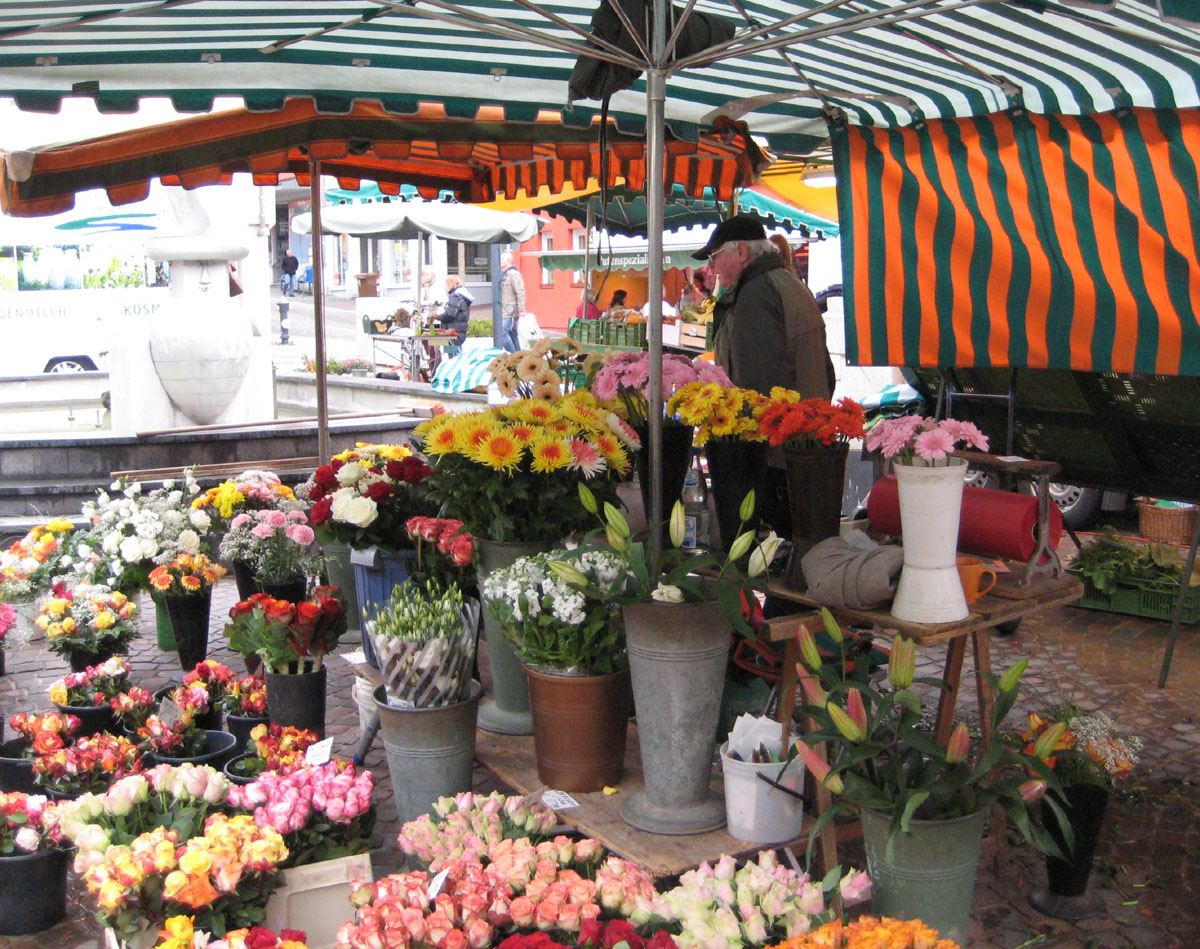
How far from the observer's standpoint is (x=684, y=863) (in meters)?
2.42

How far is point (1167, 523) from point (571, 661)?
5.46 meters

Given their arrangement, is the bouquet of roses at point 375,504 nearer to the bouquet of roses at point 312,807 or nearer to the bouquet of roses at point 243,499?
the bouquet of roses at point 312,807

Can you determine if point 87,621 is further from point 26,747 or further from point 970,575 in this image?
point 970,575

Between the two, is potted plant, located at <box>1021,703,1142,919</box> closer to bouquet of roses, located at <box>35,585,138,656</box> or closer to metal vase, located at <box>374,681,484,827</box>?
metal vase, located at <box>374,681,484,827</box>

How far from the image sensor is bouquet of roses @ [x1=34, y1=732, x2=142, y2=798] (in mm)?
3088

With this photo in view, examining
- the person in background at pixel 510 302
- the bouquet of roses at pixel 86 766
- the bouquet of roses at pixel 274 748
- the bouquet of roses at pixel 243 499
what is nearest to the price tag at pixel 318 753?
the bouquet of roses at pixel 274 748

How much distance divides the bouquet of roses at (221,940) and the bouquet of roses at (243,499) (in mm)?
2916

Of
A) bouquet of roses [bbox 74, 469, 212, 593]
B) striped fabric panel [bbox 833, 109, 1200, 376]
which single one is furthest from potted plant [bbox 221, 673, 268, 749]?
striped fabric panel [bbox 833, 109, 1200, 376]

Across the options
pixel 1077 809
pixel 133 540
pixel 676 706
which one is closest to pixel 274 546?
pixel 133 540

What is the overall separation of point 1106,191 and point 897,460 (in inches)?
84.1

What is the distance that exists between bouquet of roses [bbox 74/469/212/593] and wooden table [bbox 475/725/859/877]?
2.31 meters

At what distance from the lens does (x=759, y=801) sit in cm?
253

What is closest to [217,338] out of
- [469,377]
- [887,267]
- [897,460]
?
[469,377]

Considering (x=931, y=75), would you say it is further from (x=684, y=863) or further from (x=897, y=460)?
(x=684, y=863)
